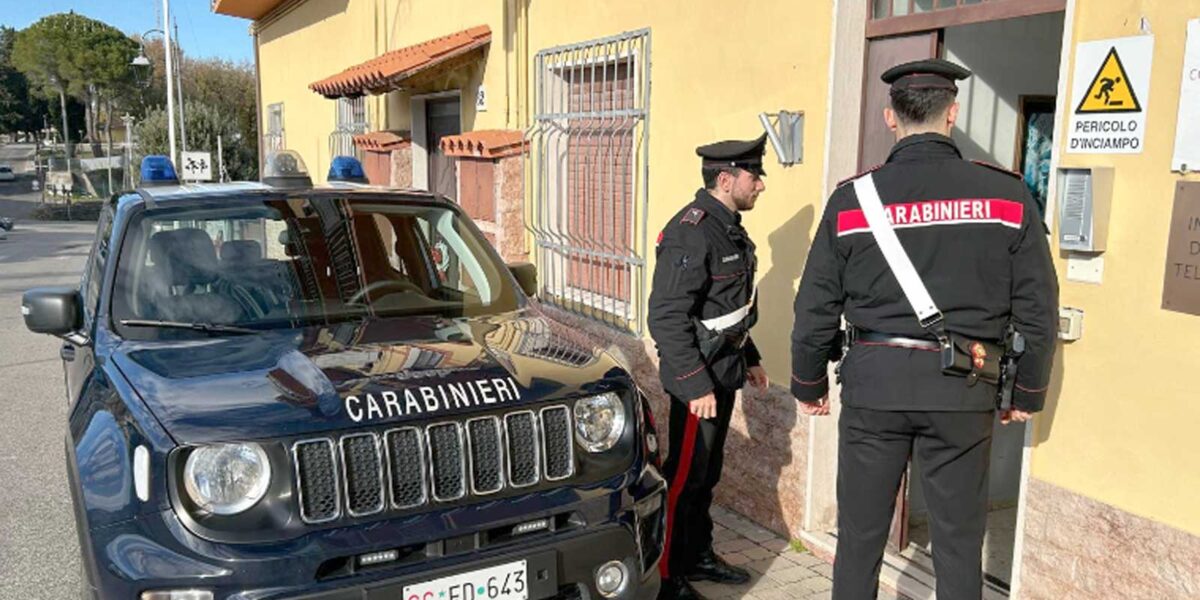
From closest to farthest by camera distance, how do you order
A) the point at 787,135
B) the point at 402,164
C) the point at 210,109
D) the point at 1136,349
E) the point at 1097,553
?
the point at 1136,349 < the point at 1097,553 < the point at 787,135 < the point at 402,164 < the point at 210,109

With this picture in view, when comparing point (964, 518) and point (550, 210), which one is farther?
point (550, 210)

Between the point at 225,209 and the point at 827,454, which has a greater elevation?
the point at 225,209

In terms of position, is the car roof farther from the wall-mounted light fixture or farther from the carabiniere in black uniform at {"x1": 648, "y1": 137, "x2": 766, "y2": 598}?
the wall-mounted light fixture

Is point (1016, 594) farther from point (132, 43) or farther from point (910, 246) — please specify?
point (132, 43)

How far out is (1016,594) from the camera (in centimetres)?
338

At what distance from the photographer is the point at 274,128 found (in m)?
15.9

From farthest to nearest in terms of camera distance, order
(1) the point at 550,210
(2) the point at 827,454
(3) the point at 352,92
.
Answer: (3) the point at 352,92 → (1) the point at 550,210 → (2) the point at 827,454

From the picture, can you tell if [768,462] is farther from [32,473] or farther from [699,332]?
[32,473]

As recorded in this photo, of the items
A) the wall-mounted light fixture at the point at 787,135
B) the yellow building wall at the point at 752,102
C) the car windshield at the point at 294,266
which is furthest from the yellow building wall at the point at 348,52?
the car windshield at the point at 294,266

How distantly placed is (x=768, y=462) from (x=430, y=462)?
233 centimetres

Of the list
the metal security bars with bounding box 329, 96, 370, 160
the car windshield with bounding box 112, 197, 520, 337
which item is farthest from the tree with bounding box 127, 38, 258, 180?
the car windshield with bounding box 112, 197, 520, 337

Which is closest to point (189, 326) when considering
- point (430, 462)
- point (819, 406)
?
point (430, 462)

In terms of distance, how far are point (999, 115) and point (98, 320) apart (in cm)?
411

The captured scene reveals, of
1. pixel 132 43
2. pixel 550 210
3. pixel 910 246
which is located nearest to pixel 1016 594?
pixel 910 246
